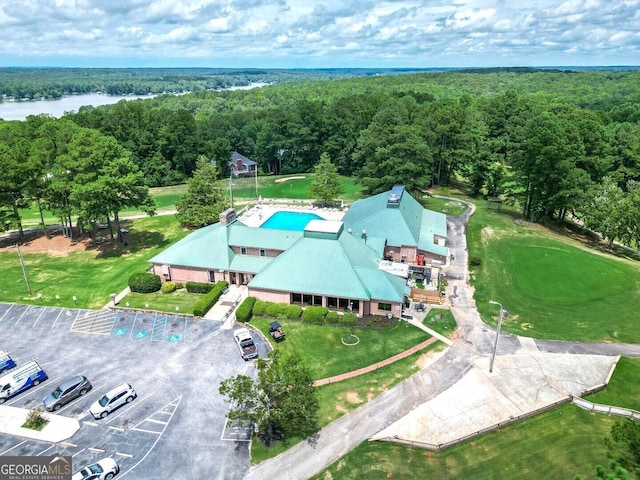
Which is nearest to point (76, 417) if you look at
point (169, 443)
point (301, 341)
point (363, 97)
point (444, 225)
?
point (169, 443)

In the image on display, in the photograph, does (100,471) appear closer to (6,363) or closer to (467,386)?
(6,363)

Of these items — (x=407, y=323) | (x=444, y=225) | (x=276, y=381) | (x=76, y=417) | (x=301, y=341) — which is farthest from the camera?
(x=444, y=225)

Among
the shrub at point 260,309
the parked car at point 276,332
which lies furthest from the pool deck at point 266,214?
the parked car at point 276,332

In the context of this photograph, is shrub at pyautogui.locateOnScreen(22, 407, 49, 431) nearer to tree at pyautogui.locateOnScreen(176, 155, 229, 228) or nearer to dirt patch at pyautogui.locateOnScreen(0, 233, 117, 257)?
dirt patch at pyautogui.locateOnScreen(0, 233, 117, 257)

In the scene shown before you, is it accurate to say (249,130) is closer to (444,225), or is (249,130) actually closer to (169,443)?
(444,225)

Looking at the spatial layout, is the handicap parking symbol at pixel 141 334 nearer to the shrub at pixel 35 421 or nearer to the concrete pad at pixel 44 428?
the concrete pad at pixel 44 428

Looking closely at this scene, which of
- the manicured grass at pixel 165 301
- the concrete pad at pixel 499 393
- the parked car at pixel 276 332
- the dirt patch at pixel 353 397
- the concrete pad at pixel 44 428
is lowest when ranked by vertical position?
the concrete pad at pixel 499 393
